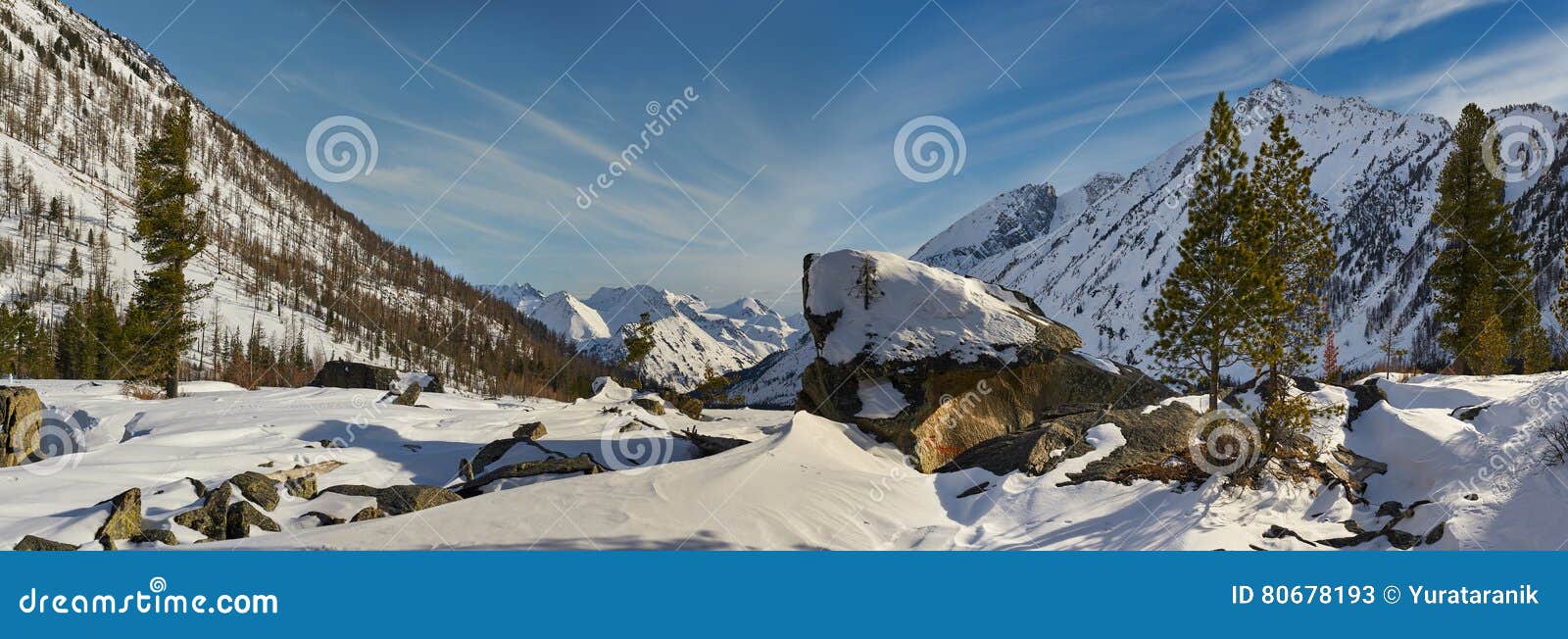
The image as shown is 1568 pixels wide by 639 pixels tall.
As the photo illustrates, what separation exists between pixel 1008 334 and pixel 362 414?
1766cm

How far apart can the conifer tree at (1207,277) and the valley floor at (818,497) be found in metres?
2.49

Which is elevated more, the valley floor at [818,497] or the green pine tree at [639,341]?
the green pine tree at [639,341]

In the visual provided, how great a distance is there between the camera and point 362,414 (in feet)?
59.8

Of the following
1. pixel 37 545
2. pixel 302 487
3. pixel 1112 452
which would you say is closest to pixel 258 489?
pixel 302 487

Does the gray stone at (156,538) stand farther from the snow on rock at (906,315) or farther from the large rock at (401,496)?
the snow on rock at (906,315)

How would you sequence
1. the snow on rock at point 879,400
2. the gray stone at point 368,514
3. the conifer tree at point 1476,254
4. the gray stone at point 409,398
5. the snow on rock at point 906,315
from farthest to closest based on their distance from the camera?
the conifer tree at point 1476,254, the gray stone at point 409,398, the snow on rock at point 906,315, the snow on rock at point 879,400, the gray stone at point 368,514

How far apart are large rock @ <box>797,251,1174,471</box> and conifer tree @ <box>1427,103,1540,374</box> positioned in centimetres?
2848

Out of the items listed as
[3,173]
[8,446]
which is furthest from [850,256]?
[3,173]

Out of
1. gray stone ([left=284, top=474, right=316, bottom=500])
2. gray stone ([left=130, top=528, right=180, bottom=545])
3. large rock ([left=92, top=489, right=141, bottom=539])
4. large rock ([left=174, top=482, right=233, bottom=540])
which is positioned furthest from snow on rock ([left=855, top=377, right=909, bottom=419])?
large rock ([left=92, top=489, right=141, bottom=539])

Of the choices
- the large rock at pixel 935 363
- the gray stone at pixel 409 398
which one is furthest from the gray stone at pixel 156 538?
the gray stone at pixel 409 398

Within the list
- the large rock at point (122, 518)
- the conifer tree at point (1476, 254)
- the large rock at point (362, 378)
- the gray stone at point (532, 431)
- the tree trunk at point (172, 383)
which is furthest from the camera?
the conifer tree at point (1476, 254)

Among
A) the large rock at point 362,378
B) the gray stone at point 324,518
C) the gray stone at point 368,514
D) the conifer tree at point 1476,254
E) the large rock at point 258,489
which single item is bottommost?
the gray stone at point 324,518

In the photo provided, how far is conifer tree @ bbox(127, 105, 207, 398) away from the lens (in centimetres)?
2770

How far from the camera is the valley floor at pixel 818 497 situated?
8.59 m
